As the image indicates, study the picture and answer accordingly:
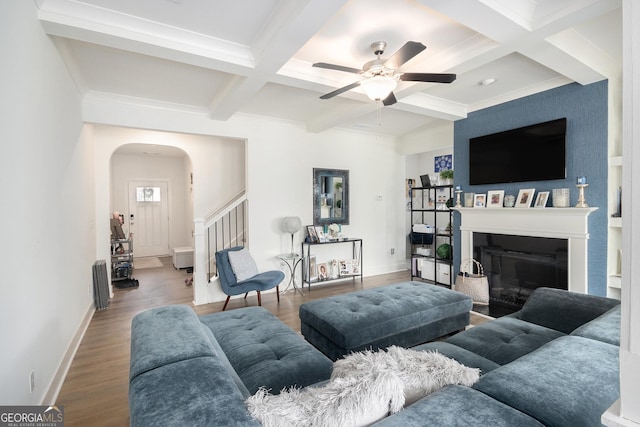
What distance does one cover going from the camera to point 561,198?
356cm

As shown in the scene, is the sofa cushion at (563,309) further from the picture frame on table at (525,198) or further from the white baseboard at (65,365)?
the white baseboard at (65,365)

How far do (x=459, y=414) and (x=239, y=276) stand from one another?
3.45 m

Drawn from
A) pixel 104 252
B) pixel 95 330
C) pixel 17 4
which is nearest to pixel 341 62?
pixel 17 4

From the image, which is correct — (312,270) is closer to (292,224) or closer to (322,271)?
(322,271)

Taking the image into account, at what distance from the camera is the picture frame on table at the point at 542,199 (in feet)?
12.2

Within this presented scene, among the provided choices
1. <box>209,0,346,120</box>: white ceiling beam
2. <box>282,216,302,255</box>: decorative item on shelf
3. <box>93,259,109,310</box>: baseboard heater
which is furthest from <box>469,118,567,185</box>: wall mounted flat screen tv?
<box>93,259,109,310</box>: baseboard heater

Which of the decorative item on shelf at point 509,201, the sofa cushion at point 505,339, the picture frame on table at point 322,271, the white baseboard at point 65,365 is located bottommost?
the white baseboard at point 65,365

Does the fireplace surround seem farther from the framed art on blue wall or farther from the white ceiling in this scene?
the framed art on blue wall

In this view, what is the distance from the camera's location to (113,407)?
213 centimetres

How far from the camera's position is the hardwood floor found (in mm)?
2121

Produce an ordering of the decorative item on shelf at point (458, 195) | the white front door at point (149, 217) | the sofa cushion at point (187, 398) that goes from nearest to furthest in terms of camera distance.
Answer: the sofa cushion at point (187, 398) < the decorative item on shelf at point (458, 195) < the white front door at point (149, 217)

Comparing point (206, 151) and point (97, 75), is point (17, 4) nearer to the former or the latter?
point (97, 75)

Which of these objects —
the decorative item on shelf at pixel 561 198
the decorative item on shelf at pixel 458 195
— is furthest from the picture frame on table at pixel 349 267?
the decorative item on shelf at pixel 561 198

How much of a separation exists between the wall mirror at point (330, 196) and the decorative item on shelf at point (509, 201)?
250cm
